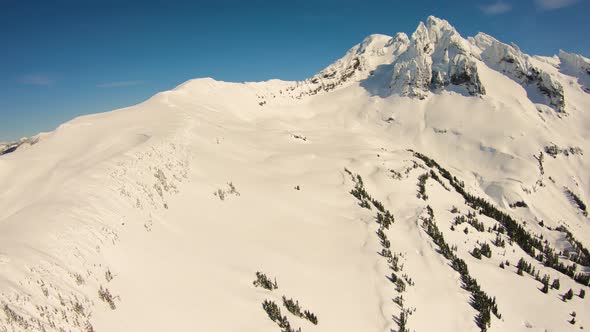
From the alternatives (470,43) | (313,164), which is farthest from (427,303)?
(470,43)

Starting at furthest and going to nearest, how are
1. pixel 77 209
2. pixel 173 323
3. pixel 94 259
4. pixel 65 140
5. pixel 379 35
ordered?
pixel 379 35 → pixel 65 140 → pixel 77 209 → pixel 94 259 → pixel 173 323

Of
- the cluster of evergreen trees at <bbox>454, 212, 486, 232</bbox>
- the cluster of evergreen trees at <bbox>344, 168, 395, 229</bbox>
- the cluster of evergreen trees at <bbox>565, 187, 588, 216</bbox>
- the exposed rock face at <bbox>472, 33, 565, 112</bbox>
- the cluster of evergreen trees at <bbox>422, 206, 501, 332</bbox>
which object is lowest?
the cluster of evergreen trees at <bbox>565, 187, 588, 216</bbox>

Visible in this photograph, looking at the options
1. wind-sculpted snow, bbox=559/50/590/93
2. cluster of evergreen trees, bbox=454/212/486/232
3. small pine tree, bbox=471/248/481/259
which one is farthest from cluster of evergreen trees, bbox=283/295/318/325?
wind-sculpted snow, bbox=559/50/590/93

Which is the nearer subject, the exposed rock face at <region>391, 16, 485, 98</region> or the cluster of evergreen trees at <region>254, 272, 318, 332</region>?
the cluster of evergreen trees at <region>254, 272, 318, 332</region>

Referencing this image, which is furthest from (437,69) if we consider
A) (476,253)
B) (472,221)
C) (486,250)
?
(476,253)

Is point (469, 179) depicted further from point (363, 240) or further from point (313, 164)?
point (363, 240)

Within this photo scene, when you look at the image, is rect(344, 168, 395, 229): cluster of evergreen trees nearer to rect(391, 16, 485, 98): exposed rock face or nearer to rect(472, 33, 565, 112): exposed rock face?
rect(391, 16, 485, 98): exposed rock face
